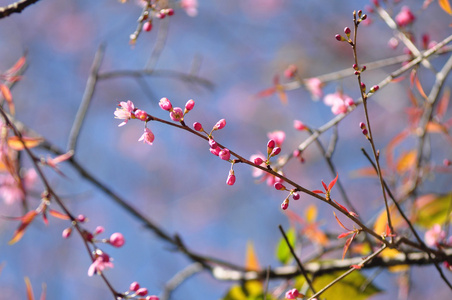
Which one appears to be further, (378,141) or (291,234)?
(378,141)

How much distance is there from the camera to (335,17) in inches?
200

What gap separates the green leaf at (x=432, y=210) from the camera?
62.3 inches

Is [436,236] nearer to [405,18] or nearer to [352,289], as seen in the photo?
[352,289]

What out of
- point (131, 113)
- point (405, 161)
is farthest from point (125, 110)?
point (405, 161)

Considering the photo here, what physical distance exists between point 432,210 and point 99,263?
116cm

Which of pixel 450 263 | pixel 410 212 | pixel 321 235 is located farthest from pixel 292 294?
pixel 410 212

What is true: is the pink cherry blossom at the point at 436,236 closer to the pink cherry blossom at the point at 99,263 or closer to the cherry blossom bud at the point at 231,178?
the cherry blossom bud at the point at 231,178

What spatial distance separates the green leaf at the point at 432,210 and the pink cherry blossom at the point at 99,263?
108 centimetres

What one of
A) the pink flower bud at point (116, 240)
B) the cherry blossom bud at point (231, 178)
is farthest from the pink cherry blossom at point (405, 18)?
the pink flower bud at point (116, 240)

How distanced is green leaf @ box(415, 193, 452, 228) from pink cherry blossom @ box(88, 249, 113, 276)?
1.08 metres

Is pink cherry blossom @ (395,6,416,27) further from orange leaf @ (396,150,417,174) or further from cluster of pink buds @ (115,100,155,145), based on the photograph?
cluster of pink buds @ (115,100,155,145)

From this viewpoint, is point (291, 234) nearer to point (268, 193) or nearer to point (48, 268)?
point (268, 193)

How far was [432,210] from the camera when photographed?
1608mm

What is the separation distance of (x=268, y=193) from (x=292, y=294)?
454cm
